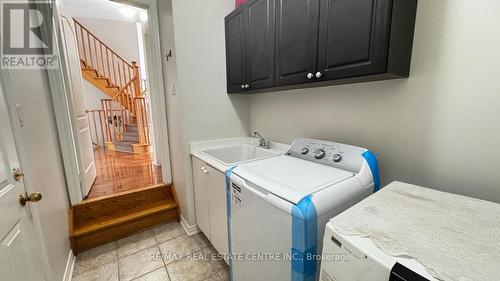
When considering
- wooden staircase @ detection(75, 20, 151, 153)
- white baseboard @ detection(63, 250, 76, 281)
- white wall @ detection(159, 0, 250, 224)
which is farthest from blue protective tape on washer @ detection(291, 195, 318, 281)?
wooden staircase @ detection(75, 20, 151, 153)

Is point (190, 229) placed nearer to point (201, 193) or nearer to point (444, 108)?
point (201, 193)

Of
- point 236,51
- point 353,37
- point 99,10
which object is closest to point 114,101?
point 99,10

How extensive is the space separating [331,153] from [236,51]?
1182mm

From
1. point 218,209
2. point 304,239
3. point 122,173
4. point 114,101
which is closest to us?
point 304,239

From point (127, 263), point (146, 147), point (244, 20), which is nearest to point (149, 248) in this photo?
point (127, 263)

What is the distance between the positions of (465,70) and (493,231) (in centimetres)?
69

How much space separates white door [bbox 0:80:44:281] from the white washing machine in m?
0.92

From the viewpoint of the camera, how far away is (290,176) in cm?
105

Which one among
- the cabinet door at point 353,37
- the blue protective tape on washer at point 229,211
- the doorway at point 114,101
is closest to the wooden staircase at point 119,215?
the doorway at point 114,101

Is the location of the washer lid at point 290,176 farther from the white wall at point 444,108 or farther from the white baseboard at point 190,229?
the white baseboard at point 190,229

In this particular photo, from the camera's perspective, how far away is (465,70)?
893 millimetres

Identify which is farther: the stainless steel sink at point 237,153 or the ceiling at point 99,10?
the ceiling at point 99,10

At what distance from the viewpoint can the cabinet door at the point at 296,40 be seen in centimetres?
113

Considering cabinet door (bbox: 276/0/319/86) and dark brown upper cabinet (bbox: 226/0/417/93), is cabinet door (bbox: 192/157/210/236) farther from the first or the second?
cabinet door (bbox: 276/0/319/86)
